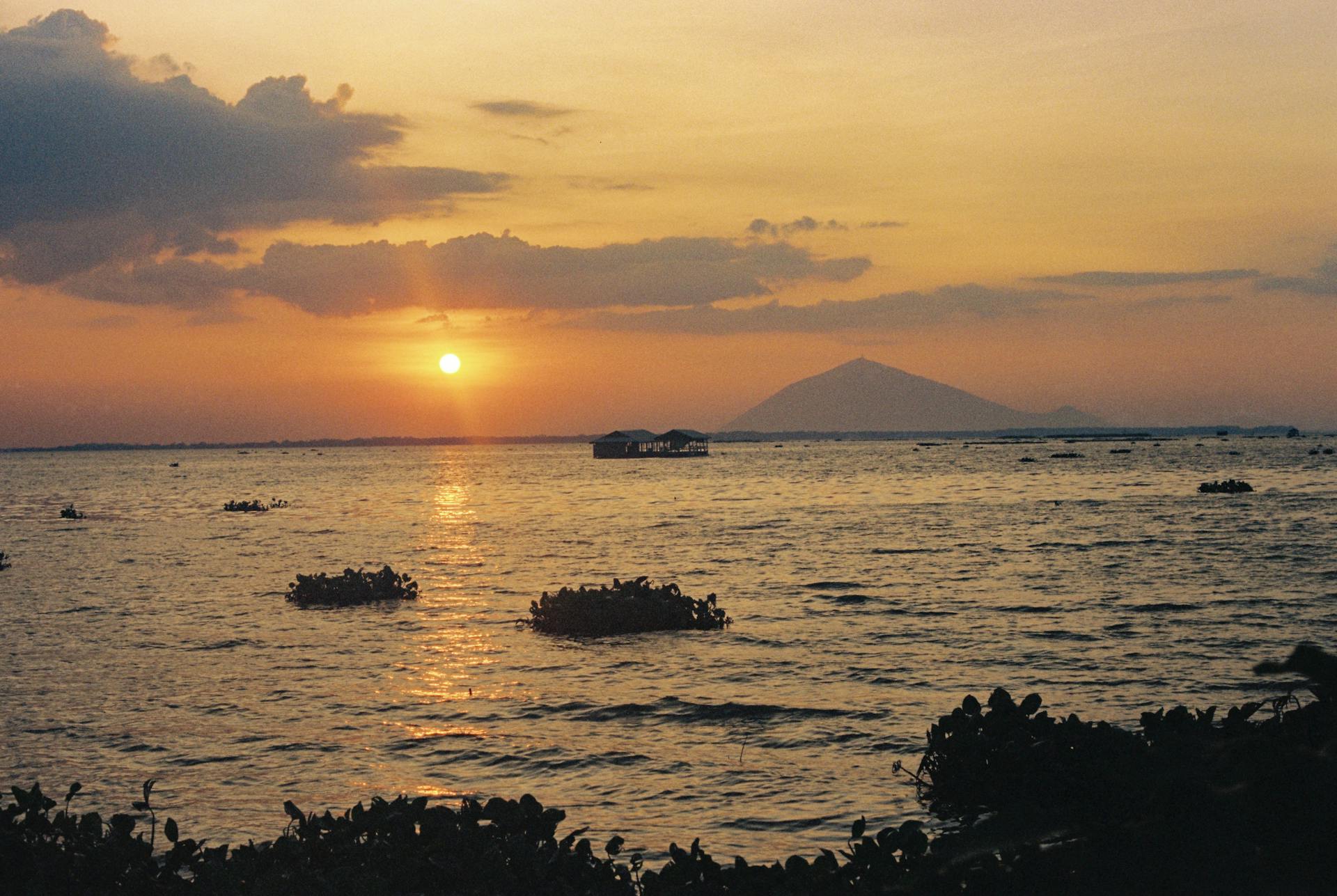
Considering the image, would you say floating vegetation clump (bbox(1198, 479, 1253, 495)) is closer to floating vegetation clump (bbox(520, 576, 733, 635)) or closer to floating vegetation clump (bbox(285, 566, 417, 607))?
floating vegetation clump (bbox(520, 576, 733, 635))

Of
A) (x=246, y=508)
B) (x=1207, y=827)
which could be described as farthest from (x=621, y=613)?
(x=246, y=508)

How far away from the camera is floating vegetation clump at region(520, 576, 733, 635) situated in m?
27.9

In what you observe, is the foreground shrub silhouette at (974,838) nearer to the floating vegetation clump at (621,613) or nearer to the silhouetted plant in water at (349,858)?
the silhouetted plant in water at (349,858)

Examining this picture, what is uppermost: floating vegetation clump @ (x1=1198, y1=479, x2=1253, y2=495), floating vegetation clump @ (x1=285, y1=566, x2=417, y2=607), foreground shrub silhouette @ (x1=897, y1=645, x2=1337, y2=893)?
foreground shrub silhouette @ (x1=897, y1=645, x2=1337, y2=893)

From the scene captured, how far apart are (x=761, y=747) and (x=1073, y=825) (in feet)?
47.1

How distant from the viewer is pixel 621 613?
2814 centimetres

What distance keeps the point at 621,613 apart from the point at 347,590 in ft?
35.9

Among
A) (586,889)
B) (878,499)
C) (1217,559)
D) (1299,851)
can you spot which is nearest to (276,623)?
(586,889)

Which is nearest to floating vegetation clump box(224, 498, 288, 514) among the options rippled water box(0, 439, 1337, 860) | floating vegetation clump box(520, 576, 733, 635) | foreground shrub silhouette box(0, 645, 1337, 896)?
rippled water box(0, 439, 1337, 860)

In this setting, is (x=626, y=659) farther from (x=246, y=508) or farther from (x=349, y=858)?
(x=246, y=508)

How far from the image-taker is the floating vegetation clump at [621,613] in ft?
91.4

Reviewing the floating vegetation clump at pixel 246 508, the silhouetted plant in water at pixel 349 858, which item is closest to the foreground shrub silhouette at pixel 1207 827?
the silhouetted plant in water at pixel 349 858

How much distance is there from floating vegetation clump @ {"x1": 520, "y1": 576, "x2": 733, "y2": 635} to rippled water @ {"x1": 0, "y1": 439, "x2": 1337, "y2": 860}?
69 centimetres

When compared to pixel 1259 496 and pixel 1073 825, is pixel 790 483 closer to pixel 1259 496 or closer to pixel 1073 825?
pixel 1259 496
